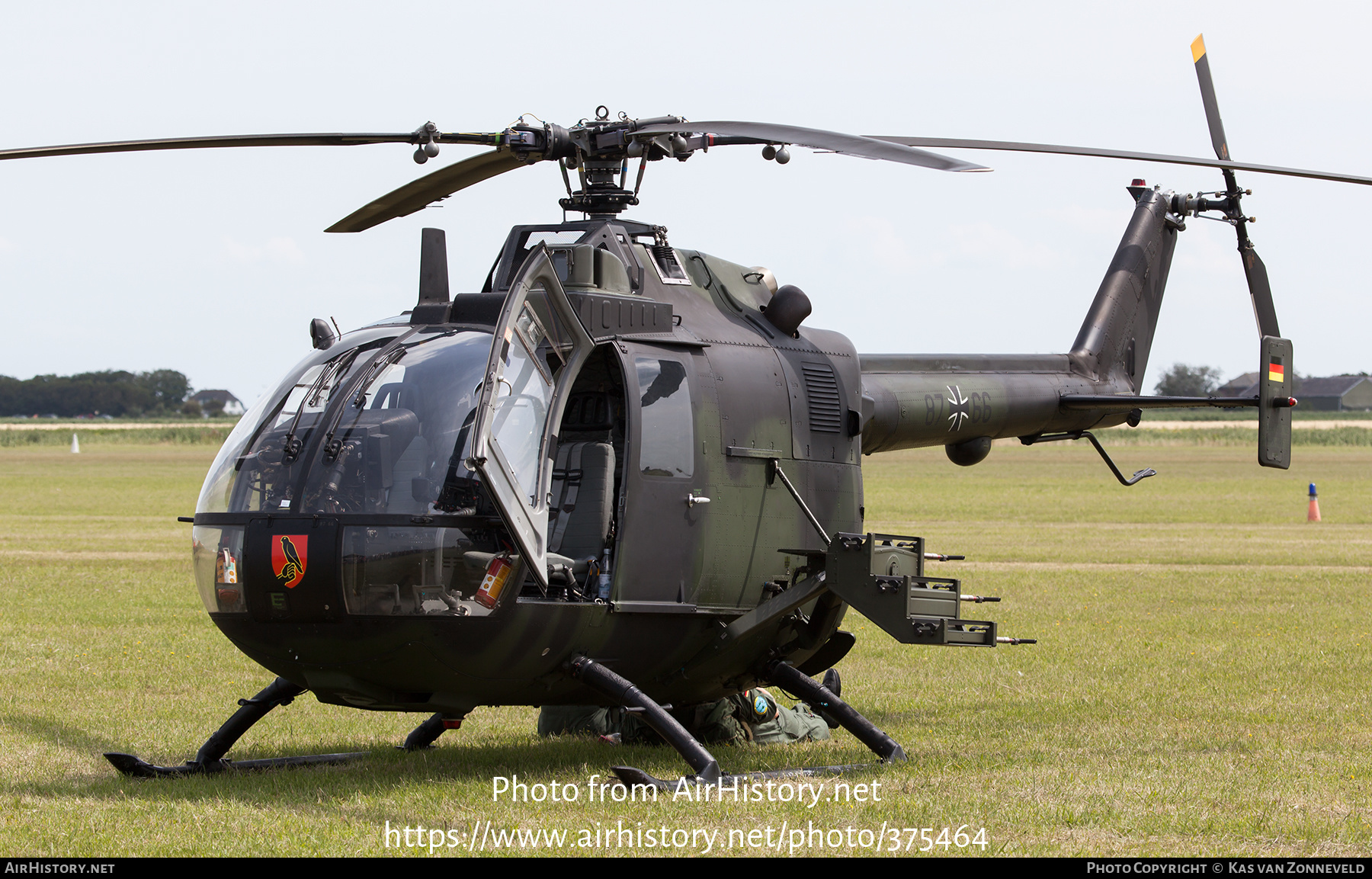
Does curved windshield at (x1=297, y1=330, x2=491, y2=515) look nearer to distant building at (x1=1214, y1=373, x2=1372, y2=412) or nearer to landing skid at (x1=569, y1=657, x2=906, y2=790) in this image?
landing skid at (x1=569, y1=657, x2=906, y2=790)

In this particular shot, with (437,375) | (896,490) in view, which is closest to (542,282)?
(437,375)

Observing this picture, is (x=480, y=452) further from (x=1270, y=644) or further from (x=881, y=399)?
(x=1270, y=644)

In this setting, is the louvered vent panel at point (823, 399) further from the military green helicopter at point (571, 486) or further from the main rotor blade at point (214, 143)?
the main rotor blade at point (214, 143)

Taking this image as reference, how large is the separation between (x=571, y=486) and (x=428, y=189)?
2.43 metres

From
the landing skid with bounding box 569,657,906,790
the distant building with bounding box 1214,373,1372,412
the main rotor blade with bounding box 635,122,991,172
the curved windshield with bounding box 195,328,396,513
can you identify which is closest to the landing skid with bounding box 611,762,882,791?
the landing skid with bounding box 569,657,906,790

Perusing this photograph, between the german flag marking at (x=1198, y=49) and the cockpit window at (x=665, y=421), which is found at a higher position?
the german flag marking at (x=1198, y=49)

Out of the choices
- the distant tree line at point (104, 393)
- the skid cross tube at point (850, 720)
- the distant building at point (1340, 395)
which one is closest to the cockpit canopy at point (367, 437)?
the skid cross tube at point (850, 720)

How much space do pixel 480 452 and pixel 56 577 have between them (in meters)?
15.6

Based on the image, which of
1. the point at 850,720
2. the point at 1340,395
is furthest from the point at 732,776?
the point at 1340,395

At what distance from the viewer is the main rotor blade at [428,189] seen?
9211mm

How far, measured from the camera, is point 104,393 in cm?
12519

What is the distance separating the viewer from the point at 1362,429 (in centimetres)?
8106

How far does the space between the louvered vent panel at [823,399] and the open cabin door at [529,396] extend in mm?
1887

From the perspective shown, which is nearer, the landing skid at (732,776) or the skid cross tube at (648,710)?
the landing skid at (732,776)
